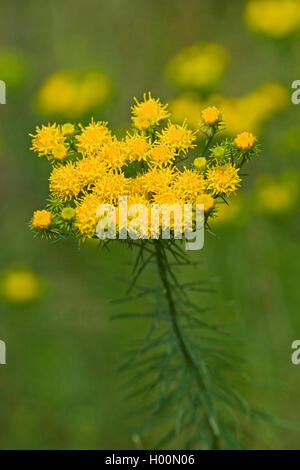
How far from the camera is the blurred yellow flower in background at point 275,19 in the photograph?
4.05m

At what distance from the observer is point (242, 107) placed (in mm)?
3906

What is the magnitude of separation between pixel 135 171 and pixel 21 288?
1841mm

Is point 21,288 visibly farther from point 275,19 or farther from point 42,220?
point 275,19

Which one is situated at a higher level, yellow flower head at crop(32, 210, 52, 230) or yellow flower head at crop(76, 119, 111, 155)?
yellow flower head at crop(76, 119, 111, 155)

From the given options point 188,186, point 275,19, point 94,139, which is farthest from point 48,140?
point 275,19

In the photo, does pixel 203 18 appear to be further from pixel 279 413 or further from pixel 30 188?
pixel 279 413

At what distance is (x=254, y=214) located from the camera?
3967mm

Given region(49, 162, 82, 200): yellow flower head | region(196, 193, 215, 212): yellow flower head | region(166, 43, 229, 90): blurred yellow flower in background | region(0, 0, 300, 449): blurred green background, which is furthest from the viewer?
region(166, 43, 229, 90): blurred yellow flower in background

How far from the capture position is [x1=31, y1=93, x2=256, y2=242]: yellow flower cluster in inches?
81.0

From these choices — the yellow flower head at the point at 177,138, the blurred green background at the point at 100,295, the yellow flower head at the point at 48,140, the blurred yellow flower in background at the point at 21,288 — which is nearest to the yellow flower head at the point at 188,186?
the yellow flower head at the point at 177,138

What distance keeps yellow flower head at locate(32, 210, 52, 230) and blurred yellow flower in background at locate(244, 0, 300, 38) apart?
2.61m

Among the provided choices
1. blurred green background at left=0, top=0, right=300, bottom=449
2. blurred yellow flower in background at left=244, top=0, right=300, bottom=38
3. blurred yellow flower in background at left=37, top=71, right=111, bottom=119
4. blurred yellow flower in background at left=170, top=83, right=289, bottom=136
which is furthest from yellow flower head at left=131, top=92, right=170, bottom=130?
blurred yellow flower in background at left=244, top=0, right=300, bottom=38

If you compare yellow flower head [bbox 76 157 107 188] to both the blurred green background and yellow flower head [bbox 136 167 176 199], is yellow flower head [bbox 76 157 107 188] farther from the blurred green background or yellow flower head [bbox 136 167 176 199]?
the blurred green background
